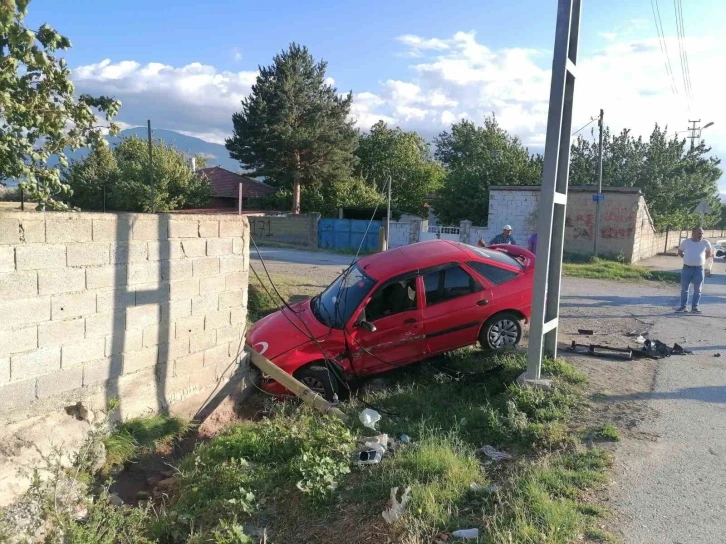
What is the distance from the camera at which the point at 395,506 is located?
11.6 feet

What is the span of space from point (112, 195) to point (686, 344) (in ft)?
123

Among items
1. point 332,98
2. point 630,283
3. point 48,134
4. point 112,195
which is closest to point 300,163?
point 332,98

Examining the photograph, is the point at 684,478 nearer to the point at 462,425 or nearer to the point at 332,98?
the point at 462,425

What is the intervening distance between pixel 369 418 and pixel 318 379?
1502 millimetres

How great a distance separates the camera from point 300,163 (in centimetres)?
3609

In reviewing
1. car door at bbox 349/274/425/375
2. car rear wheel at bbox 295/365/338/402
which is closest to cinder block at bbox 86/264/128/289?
car rear wheel at bbox 295/365/338/402

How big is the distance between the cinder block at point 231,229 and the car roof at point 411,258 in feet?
5.57

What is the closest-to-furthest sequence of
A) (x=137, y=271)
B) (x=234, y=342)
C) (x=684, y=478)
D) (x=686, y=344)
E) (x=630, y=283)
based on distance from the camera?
(x=684, y=478), (x=137, y=271), (x=234, y=342), (x=686, y=344), (x=630, y=283)

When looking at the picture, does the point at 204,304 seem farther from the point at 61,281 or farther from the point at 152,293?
the point at 61,281

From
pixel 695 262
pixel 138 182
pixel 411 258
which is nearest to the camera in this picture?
pixel 411 258

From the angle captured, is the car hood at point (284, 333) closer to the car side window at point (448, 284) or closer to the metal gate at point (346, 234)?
the car side window at point (448, 284)

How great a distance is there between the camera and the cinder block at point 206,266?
5810mm

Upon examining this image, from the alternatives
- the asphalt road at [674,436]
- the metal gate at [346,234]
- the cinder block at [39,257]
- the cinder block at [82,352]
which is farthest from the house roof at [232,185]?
the cinder block at [39,257]

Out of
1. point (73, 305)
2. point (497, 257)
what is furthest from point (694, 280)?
point (73, 305)
